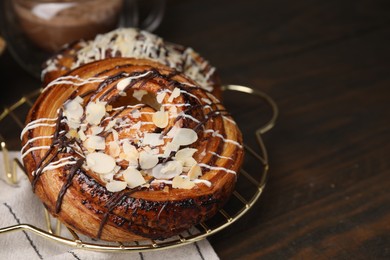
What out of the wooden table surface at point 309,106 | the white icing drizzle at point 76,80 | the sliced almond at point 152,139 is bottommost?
the wooden table surface at point 309,106

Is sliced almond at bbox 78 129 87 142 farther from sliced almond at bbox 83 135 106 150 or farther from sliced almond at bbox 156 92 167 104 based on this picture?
sliced almond at bbox 156 92 167 104

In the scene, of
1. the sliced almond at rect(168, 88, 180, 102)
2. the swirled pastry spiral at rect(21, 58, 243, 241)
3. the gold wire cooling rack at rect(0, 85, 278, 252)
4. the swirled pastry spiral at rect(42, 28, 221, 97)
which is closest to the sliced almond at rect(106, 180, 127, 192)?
the swirled pastry spiral at rect(21, 58, 243, 241)

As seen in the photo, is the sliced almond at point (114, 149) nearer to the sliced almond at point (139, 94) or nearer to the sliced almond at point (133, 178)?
the sliced almond at point (133, 178)

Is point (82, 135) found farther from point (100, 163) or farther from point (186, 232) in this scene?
point (186, 232)

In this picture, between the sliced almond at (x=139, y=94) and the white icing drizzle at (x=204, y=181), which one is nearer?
the white icing drizzle at (x=204, y=181)

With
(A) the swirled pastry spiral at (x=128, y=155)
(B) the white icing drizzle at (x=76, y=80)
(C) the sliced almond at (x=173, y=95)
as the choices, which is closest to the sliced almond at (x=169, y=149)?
(A) the swirled pastry spiral at (x=128, y=155)

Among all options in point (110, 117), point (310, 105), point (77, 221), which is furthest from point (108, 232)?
point (310, 105)

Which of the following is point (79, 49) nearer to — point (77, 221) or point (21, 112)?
point (21, 112)
